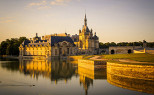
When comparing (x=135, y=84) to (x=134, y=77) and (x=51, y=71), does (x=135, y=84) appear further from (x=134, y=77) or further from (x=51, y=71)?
(x=51, y=71)

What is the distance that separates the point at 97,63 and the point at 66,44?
61091 mm

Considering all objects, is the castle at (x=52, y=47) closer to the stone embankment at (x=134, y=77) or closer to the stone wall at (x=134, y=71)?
Answer: the stone wall at (x=134, y=71)

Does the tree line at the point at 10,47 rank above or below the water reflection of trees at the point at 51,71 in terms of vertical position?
above

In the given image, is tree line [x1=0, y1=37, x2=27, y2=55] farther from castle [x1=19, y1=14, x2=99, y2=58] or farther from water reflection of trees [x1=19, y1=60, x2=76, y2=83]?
water reflection of trees [x1=19, y1=60, x2=76, y2=83]

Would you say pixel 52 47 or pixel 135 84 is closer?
pixel 135 84

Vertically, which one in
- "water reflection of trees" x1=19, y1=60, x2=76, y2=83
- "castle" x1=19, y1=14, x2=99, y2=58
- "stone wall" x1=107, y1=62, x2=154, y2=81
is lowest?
"water reflection of trees" x1=19, y1=60, x2=76, y2=83

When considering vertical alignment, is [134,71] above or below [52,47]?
below

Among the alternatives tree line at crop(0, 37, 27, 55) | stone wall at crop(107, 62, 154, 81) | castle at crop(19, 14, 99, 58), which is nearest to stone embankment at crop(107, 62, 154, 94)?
stone wall at crop(107, 62, 154, 81)

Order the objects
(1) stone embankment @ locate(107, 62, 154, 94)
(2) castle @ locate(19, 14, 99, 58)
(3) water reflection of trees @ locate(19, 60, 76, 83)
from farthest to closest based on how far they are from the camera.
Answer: (2) castle @ locate(19, 14, 99, 58) → (3) water reflection of trees @ locate(19, 60, 76, 83) → (1) stone embankment @ locate(107, 62, 154, 94)

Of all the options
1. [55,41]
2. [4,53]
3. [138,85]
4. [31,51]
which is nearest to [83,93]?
[138,85]

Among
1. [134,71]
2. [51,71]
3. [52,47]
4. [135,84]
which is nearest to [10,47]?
[52,47]

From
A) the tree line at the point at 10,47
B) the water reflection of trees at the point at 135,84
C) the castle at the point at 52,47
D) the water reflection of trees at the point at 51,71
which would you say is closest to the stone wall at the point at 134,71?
the water reflection of trees at the point at 135,84

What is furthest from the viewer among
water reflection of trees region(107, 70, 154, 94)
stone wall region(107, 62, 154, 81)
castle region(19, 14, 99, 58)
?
castle region(19, 14, 99, 58)

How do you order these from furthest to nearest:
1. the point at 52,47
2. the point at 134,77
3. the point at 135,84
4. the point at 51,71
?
the point at 52,47 → the point at 51,71 → the point at 134,77 → the point at 135,84
